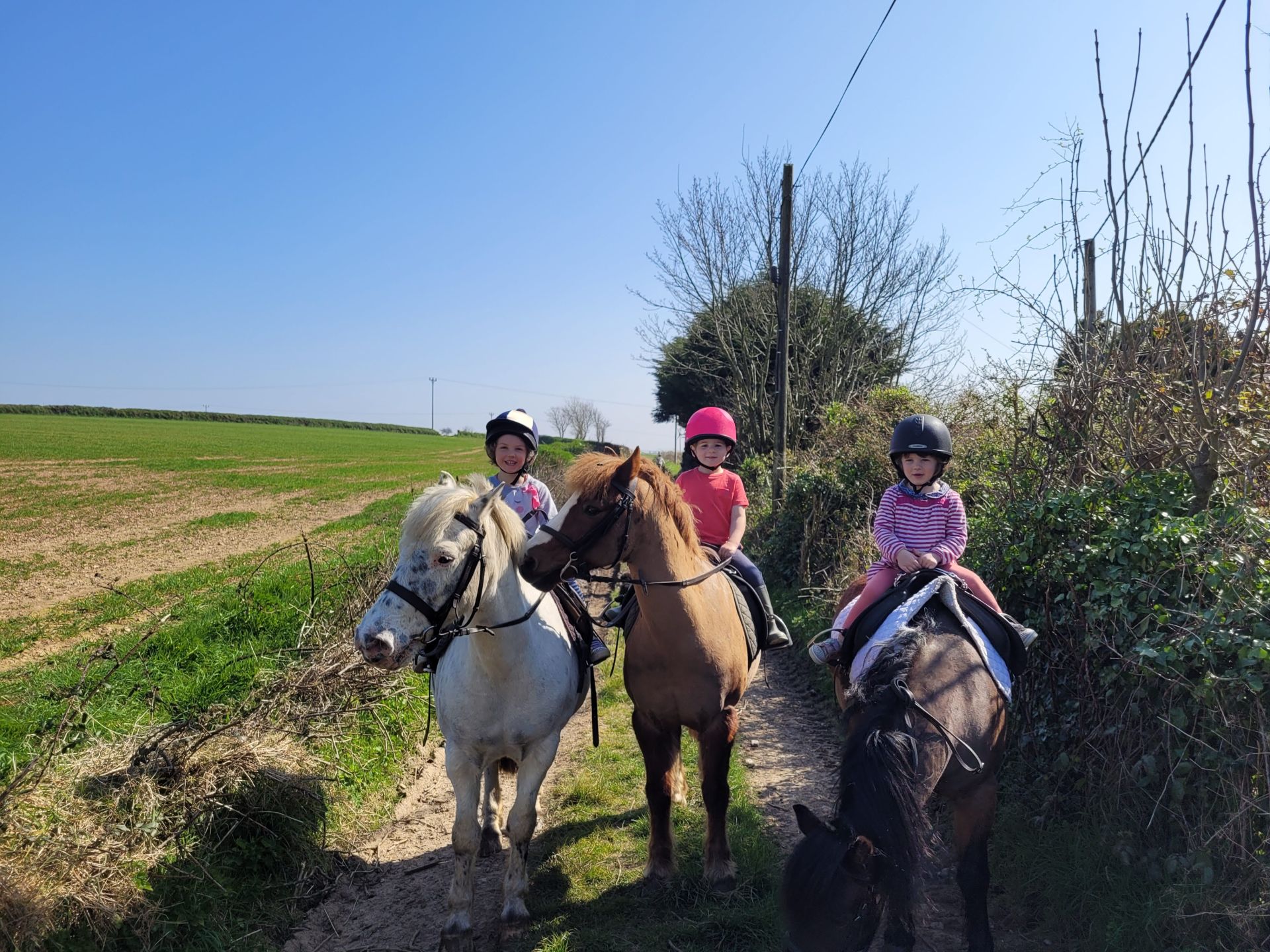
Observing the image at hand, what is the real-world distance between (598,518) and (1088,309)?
11.9 feet

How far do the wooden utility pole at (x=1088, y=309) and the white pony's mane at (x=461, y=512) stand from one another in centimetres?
357

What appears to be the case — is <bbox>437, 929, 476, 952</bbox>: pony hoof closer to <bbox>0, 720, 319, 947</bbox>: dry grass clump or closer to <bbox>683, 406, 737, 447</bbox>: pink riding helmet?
<bbox>0, 720, 319, 947</bbox>: dry grass clump

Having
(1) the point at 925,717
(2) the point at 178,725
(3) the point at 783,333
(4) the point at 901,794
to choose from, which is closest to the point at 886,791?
(4) the point at 901,794

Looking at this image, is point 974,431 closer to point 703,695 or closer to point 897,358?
point 703,695

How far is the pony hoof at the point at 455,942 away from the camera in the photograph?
321 centimetres

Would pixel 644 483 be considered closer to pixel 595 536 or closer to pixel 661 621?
pixel 595 536

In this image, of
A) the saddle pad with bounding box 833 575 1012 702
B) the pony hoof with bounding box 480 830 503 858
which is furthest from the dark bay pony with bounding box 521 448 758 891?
the pony hoof with bounding box 480 830 503 858

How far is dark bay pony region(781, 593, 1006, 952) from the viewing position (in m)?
2.08

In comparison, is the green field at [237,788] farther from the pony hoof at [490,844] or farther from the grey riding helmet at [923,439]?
the grey riding helmet at [923,439]

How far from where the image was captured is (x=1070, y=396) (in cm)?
429

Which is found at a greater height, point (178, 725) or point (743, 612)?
point (743, 612)

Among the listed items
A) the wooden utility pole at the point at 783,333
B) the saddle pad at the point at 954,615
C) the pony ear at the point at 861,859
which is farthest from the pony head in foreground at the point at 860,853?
the wooden utility pole at the point at 783,333

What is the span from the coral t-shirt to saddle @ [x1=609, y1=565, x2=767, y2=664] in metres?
0.38

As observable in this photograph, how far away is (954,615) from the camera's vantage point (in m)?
3.17
